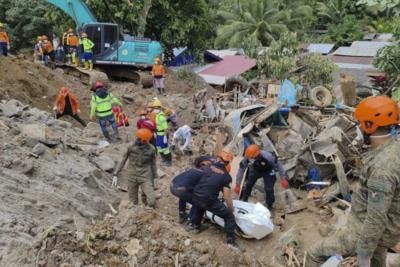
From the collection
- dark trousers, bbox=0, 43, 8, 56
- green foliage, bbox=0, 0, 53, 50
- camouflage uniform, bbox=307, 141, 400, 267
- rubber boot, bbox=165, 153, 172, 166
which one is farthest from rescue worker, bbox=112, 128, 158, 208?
green foliage, bbox=0, 0, 53, 50

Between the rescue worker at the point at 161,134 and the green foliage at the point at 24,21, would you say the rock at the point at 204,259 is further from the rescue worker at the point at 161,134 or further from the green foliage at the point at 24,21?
the green foliage at the point at 24,21

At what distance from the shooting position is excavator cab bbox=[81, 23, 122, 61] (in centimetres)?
1702

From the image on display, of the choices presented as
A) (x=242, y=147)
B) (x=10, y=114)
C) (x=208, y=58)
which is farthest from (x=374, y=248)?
(x=208, y=58)

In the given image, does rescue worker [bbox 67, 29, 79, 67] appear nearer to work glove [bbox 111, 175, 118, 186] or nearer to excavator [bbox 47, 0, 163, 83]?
excavator [bbox 47, 0, 163, 83]

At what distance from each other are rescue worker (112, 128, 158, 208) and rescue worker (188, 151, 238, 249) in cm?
91

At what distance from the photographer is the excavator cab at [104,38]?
17.0m

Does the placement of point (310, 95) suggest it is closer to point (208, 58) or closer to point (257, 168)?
point (257, 168)

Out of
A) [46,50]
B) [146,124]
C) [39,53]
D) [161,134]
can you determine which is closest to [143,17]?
[46,50]

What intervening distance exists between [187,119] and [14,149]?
281 inches

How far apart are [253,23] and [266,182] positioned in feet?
74.9

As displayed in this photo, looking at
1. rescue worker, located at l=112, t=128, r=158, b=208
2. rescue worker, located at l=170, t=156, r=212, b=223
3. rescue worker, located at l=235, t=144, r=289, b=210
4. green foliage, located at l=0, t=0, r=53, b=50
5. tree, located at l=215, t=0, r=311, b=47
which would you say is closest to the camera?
rescue worker, located at l=170, t=156, r=212, b=223

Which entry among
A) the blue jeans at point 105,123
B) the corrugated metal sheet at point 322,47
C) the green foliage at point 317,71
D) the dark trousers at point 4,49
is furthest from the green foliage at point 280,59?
the corrugated metal sheet at point 322,47

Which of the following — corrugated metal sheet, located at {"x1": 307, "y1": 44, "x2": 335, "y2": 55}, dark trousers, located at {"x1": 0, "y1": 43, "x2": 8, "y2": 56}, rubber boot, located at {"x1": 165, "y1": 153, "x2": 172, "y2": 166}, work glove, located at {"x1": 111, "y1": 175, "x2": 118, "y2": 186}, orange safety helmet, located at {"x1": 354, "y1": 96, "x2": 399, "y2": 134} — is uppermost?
orange safety helmet, located at {"x1": 354, "y1": 96, "x2": 399, "y2": 134}

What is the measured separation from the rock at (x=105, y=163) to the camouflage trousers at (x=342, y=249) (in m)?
5.41
